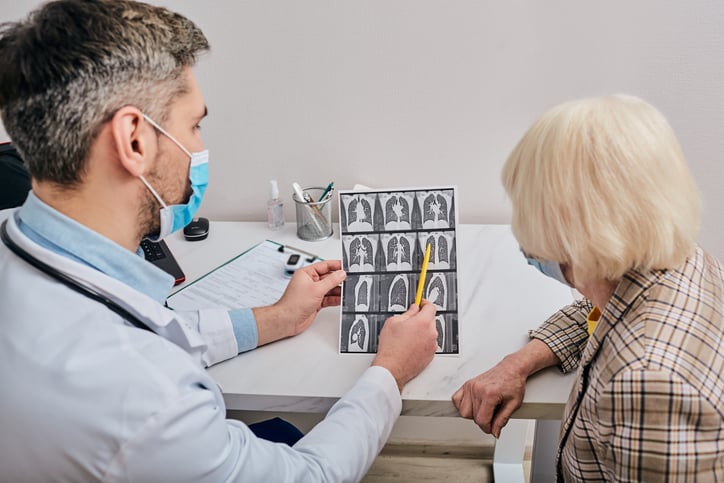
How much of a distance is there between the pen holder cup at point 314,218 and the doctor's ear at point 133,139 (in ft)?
1.94

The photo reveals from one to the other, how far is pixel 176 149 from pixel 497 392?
63cm

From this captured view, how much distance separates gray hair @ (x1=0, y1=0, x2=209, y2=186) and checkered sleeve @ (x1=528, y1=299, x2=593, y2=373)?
0.75 meters

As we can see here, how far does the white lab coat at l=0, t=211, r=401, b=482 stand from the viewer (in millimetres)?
635

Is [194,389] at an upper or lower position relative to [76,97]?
lower

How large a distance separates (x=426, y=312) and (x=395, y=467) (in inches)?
37.0

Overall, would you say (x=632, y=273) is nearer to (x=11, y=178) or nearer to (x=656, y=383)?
(x=656, y=383)

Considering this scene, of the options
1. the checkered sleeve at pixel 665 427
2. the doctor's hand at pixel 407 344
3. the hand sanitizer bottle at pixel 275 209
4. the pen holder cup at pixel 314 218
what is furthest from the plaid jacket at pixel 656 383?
the hand sanitizer bottle at pixel 275 209

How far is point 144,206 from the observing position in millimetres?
848

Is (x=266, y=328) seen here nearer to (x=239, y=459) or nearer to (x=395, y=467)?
(x=239, y=459)

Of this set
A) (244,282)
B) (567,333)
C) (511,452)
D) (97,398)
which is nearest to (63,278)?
(97,398)

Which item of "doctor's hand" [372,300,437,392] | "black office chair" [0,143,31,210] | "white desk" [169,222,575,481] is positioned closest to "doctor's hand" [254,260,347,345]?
"white desk" [169,222,575,481]

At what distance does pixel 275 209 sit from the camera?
4.84 ft

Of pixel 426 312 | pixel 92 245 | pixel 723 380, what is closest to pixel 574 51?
pixel 426 312

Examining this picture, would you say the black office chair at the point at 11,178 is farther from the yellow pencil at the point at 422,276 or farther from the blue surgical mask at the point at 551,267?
the blue surgical mask at the point at 551,267
